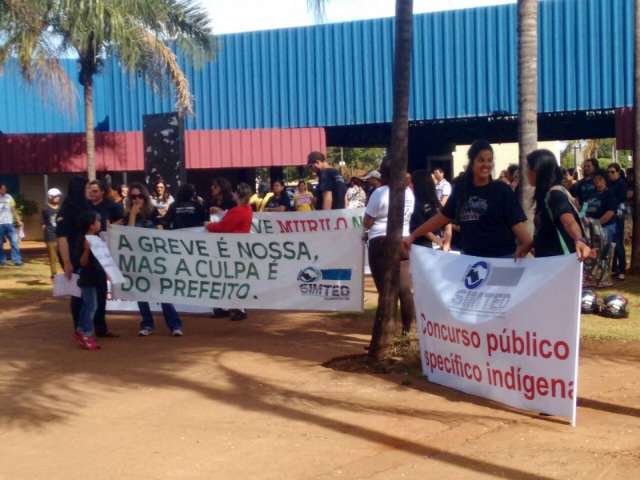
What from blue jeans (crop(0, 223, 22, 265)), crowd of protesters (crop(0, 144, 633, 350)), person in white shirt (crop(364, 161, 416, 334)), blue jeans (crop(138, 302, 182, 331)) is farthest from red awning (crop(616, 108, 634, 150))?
blue jeans (crop(138, 302, 182, 331))

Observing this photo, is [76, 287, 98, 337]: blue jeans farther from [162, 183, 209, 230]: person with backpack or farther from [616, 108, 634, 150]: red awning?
[616, 108, 634, 150]: red awning

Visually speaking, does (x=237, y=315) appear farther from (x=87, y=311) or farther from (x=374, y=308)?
(x=87, y=311)

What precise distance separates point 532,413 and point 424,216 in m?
3.27

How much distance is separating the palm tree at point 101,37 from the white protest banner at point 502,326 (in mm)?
12272

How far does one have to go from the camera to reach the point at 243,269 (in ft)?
36.3

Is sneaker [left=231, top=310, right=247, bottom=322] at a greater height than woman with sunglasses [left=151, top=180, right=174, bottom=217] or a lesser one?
lesser

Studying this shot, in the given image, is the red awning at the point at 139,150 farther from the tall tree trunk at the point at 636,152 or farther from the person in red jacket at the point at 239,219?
the person in red jacket at the point at 239,219

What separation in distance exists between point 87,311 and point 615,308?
5931mm

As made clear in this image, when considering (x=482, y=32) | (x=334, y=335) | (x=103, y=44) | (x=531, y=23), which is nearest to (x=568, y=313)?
(x=334, y=335)

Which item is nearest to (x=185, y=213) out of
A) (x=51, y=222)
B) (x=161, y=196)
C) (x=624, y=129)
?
(x=161, y=196)

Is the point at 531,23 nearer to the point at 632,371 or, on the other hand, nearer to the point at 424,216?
the point at 424,216

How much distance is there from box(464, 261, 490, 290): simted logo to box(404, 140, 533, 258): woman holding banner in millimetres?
291

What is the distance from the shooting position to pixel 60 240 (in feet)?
33.8

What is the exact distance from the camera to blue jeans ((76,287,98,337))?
33.3ft
